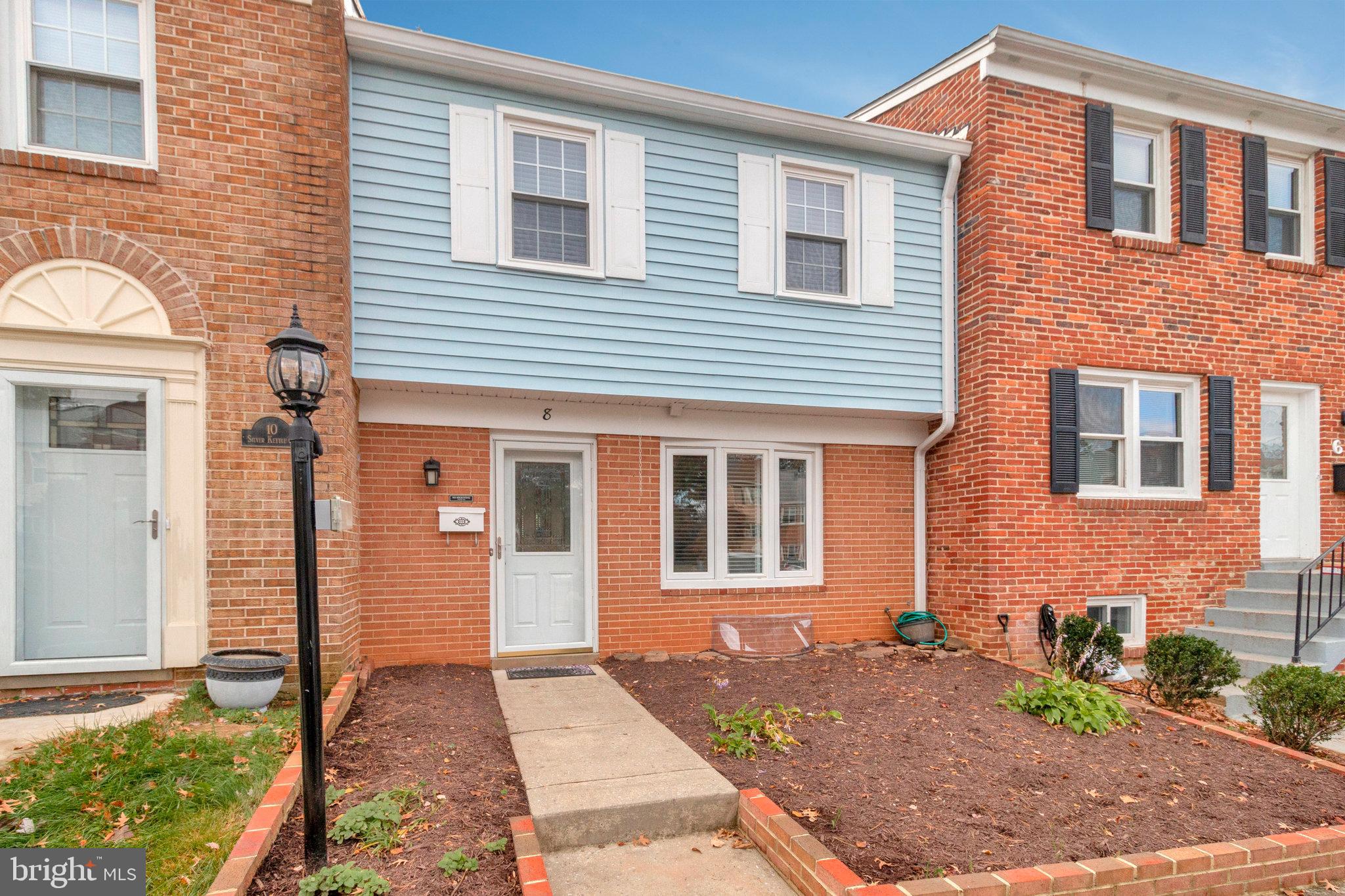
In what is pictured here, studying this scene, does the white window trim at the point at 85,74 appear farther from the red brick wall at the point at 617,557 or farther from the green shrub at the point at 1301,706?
the green shrub at the point at 1301,706

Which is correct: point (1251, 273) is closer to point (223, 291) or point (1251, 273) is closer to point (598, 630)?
point (598, 630)

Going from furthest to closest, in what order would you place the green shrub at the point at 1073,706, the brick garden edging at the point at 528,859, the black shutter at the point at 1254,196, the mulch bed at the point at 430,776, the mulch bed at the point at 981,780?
1. the black shutter at the point at 1254,196
2. the green shrub at the point at 1073,706
3. the mulch bed at the point at 981,780
4. the mulch bed at the point at 430,776
5. the brick garden edging at the point at 528,859

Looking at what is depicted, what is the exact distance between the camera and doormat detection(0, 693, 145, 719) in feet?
14.5

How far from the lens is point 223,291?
512 centimetres

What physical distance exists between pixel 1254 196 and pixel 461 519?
30.8ft

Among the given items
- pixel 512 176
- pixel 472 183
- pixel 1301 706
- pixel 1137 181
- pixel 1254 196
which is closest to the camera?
pixel 1301 706

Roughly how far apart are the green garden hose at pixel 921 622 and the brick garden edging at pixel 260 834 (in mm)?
5883

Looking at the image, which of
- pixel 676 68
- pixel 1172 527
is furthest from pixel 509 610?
pixel 676 68

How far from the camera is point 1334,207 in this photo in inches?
328

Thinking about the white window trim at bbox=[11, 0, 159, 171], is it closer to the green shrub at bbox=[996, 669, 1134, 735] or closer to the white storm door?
the white storm door

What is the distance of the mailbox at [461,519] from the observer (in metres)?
6.41

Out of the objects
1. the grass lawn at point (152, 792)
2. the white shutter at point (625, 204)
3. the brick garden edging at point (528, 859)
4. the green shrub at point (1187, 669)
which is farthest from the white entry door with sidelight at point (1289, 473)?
the grass lawn at point (152, 792)

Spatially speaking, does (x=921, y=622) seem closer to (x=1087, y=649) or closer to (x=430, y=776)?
(x=1087, y=649)

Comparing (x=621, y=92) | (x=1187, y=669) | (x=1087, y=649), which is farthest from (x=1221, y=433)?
(x=621, y=92)
